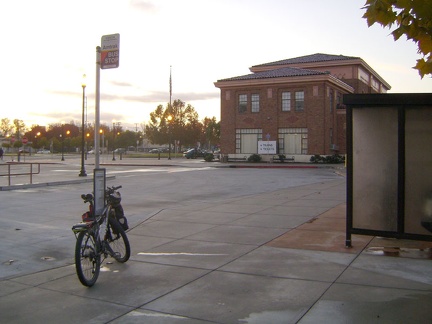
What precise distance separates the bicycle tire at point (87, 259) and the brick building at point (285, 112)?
4109cm

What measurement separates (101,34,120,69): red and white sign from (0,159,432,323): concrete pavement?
3.68 m

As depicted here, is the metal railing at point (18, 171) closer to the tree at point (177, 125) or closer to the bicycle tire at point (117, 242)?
the bicycle tire at point (117, 242)

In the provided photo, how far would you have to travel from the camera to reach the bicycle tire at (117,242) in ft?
22.1

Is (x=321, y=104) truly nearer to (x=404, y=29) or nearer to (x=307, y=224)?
(x=307, y=224)

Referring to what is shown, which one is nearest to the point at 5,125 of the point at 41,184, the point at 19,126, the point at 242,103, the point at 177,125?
the point at 19,126

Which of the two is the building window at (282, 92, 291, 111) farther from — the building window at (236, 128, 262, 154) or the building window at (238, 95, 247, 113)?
the building window at (238, 95, 247, 113)

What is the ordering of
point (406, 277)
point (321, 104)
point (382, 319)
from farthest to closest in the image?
1. point (321, 104)
2. point (406, 277)
3. point (382, 319)

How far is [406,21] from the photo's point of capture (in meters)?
5.13

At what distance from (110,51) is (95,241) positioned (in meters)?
5.01

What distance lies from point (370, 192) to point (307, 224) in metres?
2.72

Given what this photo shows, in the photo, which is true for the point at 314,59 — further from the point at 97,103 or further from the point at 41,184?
the point at 97,103

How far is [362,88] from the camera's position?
5691cm

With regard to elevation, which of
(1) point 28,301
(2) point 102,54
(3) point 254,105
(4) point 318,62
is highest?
(4) point 318,62

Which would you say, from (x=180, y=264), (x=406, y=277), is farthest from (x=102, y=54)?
(x=406, y=277)
